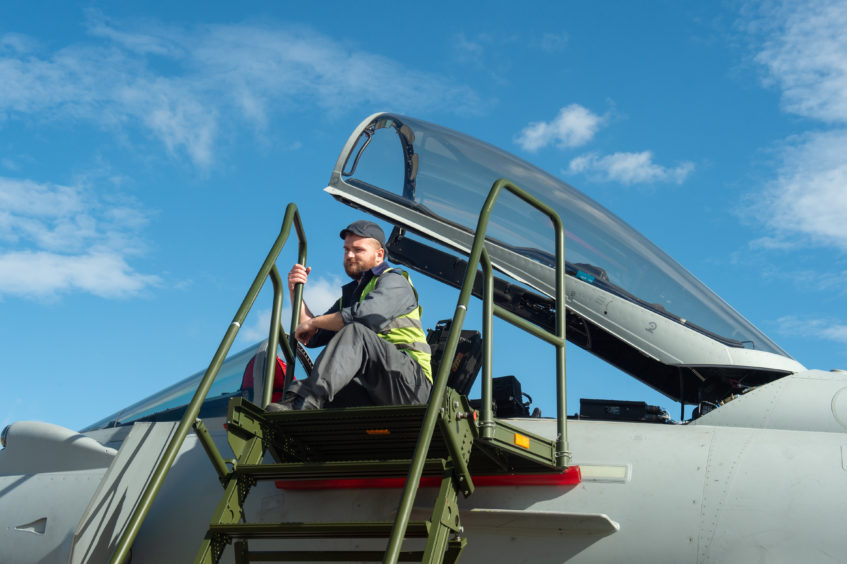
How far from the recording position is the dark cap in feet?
19.3

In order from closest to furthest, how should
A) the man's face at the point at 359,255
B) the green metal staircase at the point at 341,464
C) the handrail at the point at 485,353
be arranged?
the handrail at the point at 485,353, the green metal staircase at the point at 341,464, the man's face at the point at 359,255

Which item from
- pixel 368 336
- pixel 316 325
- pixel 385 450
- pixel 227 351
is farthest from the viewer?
pixel 316 325

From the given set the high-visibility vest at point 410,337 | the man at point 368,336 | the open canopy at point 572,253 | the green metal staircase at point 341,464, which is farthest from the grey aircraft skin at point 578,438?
the high-visibility vest at point 410,337

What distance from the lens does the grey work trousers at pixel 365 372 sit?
4707 millimetres

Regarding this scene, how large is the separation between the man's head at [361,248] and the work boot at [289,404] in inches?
50.8

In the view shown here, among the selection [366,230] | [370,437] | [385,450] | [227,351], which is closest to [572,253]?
[366,230]

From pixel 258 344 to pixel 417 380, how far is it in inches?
94.9

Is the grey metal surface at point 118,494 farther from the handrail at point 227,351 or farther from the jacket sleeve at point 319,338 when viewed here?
the jacket sleeve at point 319,338

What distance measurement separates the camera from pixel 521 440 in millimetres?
4375

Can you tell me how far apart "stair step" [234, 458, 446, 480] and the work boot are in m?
0.40

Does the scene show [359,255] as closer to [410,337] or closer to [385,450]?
[410,337]

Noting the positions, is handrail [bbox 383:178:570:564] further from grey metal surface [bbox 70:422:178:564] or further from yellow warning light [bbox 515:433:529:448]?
grey metal surface [bbox 70:422:178:564]

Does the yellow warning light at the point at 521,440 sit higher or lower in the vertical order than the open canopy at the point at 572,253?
lower

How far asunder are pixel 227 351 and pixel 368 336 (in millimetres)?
799
